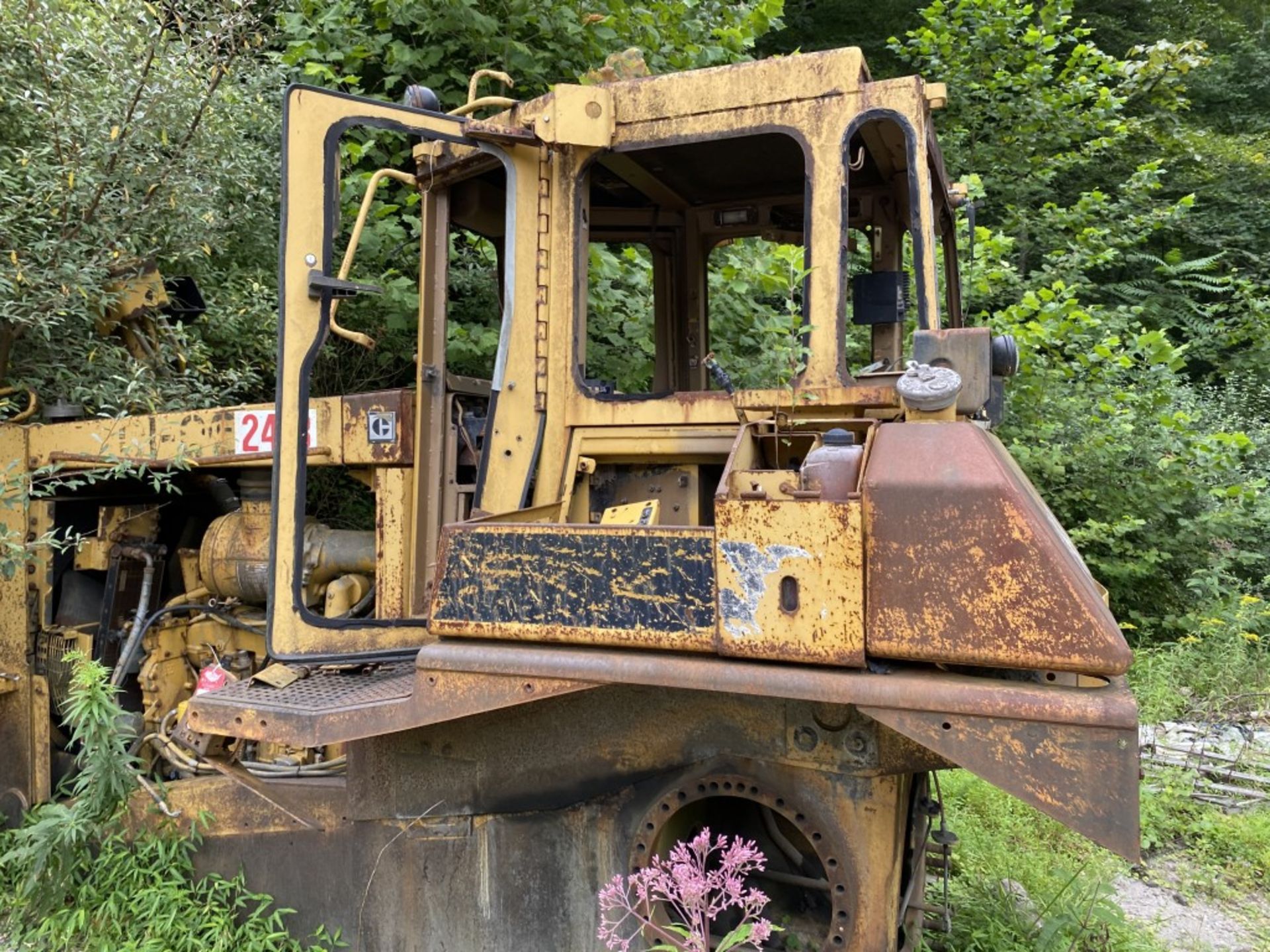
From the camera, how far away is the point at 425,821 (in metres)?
2.56

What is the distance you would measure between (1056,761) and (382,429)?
214 centimetres

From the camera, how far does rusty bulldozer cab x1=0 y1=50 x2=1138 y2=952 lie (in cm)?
176

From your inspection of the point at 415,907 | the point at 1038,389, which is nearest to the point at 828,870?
the point at 415,907

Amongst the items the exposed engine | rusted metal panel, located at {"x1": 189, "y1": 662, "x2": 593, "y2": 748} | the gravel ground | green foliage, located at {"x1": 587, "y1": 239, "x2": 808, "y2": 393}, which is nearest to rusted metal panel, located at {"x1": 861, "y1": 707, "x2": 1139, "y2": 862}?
rusted metal panel, located at {"x1": 189, "y1": 662, "x2": 593, "y2": 748}

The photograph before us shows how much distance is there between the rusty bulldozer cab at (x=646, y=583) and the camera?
1.76m

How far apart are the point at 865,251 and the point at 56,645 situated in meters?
3.61

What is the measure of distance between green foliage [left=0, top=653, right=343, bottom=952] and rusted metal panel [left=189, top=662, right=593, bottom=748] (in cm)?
56

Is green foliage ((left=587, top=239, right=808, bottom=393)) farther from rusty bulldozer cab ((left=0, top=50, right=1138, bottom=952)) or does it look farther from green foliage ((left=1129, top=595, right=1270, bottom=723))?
green foliage ((left=1129, top=595, right=1270, bottom=723))

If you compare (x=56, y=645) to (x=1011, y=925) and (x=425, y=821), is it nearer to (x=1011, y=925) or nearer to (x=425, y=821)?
(x=425, y=821)

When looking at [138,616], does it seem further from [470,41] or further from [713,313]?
[470,41]

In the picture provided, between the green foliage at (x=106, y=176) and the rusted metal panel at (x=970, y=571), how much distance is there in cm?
349

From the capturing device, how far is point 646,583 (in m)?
1.99

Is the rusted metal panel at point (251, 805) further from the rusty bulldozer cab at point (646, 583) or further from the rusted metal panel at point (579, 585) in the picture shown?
the rusted metal panel at point (579, 585)

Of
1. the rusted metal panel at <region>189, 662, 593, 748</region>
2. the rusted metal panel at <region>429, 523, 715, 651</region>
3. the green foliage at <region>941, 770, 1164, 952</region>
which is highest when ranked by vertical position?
the rusted metal panel at <region>429, 523, 715, 651</region>
